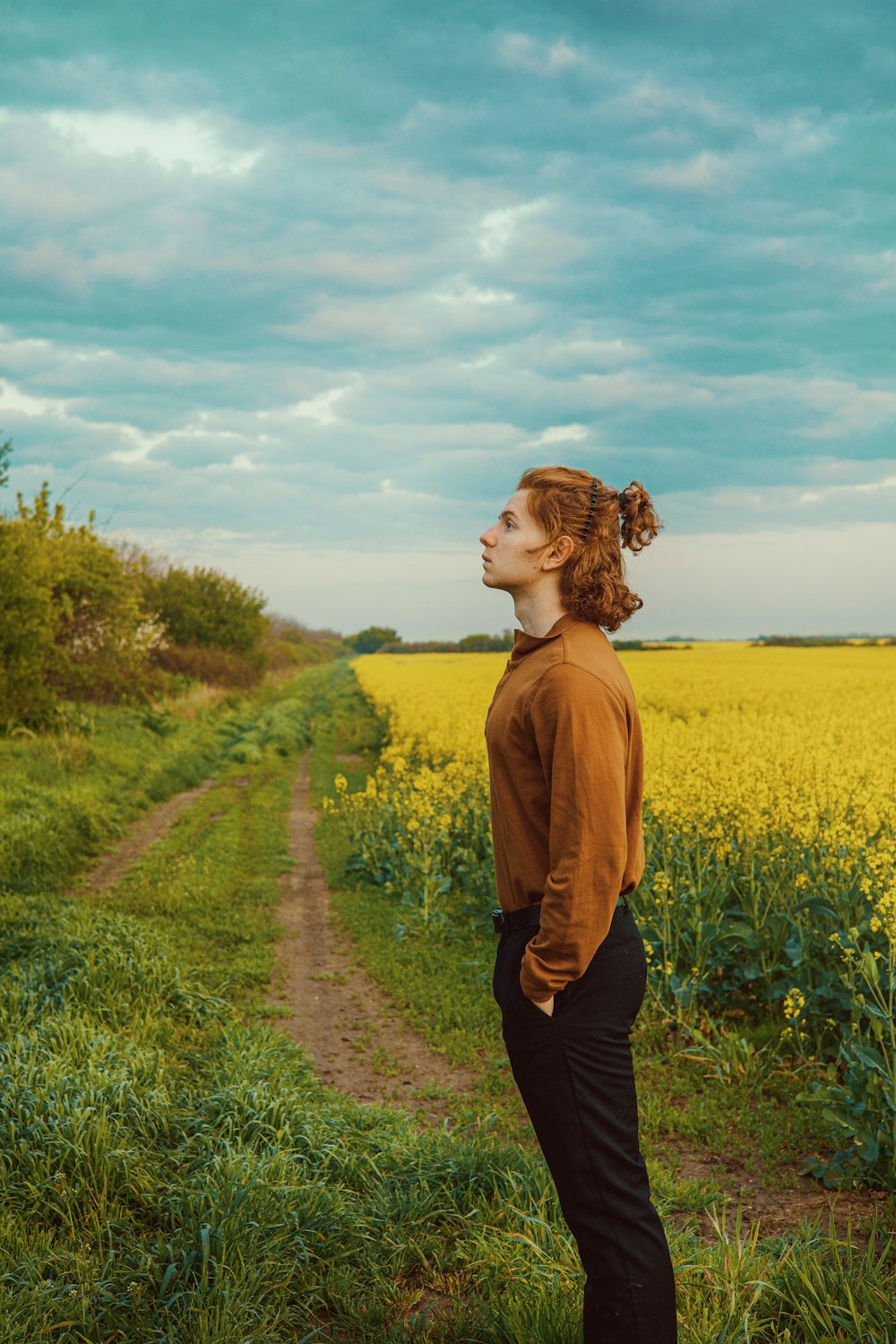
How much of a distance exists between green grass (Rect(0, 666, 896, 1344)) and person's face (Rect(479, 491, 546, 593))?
2370 mm

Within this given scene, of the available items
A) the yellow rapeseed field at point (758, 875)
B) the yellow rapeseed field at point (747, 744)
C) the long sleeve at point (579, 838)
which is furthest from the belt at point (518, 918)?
the yellow rapeseed field at point (747, 744)

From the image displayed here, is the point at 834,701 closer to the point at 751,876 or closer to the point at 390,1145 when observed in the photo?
the point at 751,876

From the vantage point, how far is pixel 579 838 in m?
2.46

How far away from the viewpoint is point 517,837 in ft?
8.96

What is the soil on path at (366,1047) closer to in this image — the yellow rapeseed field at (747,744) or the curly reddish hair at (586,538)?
the yellow rapeseed field at (747,744)

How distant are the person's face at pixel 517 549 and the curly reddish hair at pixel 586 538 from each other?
0.03 meters

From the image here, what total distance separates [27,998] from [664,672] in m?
26.0

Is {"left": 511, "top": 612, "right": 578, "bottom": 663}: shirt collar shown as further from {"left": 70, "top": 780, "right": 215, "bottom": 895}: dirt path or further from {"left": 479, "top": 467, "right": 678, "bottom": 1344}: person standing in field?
{"left": 70, "top": 780, "right": 215, "bottom": 895}: dirt path

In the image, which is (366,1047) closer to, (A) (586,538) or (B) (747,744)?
(A) (586,538)

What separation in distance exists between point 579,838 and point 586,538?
882mm

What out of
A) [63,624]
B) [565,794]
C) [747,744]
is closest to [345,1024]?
[565,794]

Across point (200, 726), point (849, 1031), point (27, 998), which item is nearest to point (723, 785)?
point (849, 1031)

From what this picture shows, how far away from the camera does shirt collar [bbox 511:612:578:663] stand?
2764 mm

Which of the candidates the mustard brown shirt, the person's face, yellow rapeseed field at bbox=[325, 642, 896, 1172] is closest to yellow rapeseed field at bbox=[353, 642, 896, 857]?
yellow rapeseed field at bbox=[325, 642, 896, 1172]
